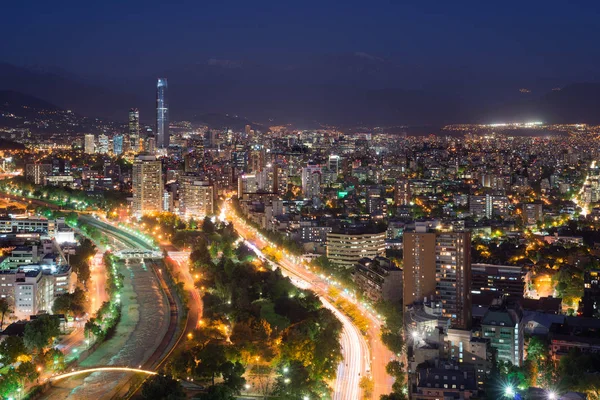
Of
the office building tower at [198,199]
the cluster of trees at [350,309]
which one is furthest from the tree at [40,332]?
the office building tower at [198,199]

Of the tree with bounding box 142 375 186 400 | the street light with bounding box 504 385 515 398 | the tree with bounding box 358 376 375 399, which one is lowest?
the tree with bounding box 358 376 375 399

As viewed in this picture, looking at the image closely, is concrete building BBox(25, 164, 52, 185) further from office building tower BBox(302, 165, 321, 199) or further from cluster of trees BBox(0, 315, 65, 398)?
cluster of trees BBox(0, 315, 65, 398)

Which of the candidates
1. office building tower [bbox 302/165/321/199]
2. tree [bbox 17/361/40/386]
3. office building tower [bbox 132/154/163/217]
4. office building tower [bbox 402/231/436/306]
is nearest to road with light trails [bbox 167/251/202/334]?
tree [bbox 17/361/40/386]

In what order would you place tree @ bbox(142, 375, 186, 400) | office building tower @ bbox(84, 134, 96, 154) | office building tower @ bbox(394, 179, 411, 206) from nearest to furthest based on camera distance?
1. tree @ bbox(142, 375, 186, 400)
2. office building tower @ bbox(394, 179, 411, 206)
3. office building tower @ bbox(84, 134, 96, 154)

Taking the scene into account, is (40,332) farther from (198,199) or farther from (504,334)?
(198,199)

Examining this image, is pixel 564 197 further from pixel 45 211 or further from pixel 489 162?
pixel 45 211

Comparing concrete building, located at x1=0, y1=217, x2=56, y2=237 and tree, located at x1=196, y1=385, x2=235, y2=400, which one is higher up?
concrete building, located at x1=0, y1=217, x2=56, y2=237

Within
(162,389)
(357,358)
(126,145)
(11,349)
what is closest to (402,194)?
(357,358)

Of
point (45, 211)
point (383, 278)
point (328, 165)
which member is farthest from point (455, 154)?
point (383, 278)
